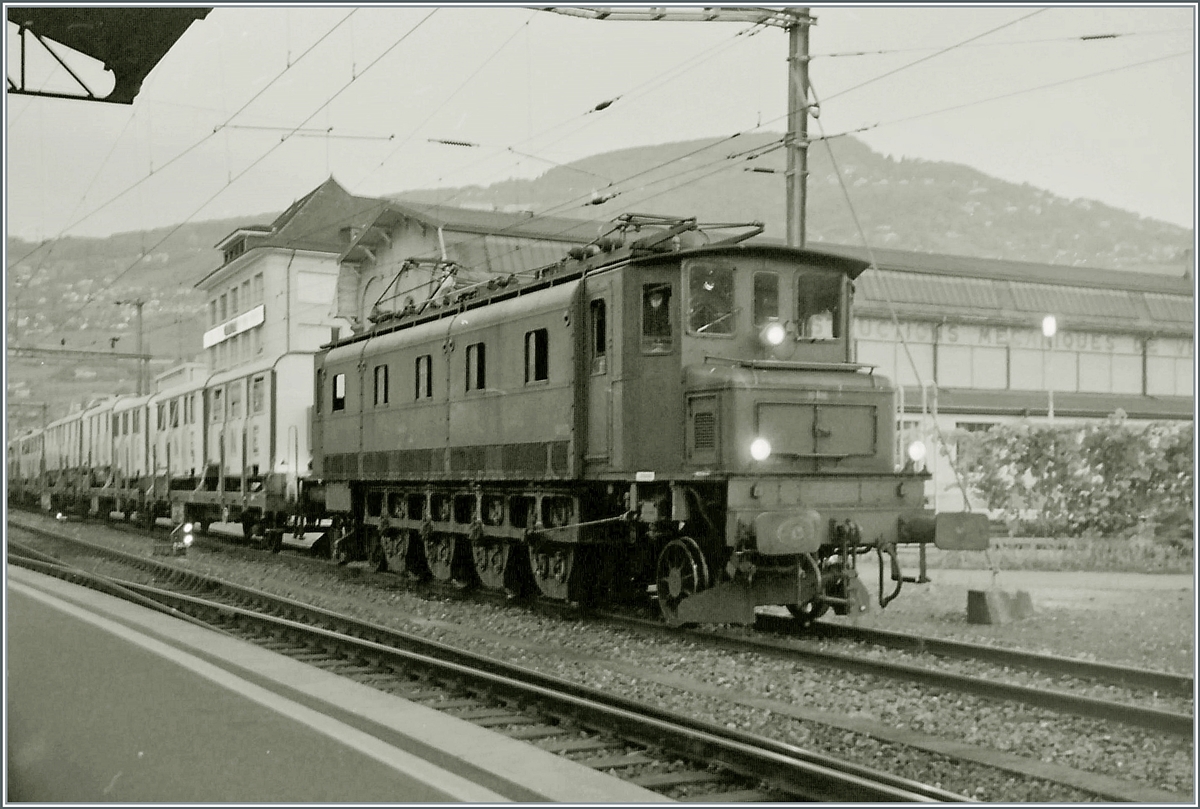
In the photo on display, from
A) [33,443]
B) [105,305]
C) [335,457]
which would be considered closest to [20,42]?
[335,457]

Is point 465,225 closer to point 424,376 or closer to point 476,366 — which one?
point 424,376

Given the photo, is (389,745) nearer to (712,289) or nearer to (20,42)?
(20,42)

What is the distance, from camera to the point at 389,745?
6812mm

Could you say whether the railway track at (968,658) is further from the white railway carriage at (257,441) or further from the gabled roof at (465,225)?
the gabled roof at (465,225)

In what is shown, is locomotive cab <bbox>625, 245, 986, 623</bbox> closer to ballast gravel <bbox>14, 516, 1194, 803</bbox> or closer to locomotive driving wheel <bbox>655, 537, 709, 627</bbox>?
locomotive driving wheel <bbox>655, 537, 709, 627</bbox>

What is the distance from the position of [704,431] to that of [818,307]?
221 centimetres

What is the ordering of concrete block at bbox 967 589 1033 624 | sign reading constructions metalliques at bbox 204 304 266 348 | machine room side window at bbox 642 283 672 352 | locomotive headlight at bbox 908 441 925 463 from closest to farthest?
locomotive headlight at bbox 908 441 925 463 → machine room side window at bbox 642 283 672 352 → concrete block at bbox 967 589 1033 624 → sign reading constructions metalliques at bbox 204 304 266 348

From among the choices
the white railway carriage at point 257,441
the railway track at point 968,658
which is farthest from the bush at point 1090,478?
the white railway carriage at point 257,441

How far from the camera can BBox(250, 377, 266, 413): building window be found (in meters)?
25.3

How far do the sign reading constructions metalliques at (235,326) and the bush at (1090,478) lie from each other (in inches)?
930

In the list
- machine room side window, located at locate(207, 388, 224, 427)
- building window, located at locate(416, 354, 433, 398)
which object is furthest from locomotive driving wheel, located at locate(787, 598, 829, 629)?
machine room side window, located at locate(207, 388, 224, 427)

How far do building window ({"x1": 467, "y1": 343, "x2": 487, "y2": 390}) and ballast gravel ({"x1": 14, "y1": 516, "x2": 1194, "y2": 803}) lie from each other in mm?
3042

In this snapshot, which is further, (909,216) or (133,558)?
(909,216)

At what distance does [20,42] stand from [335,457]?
1302cm
